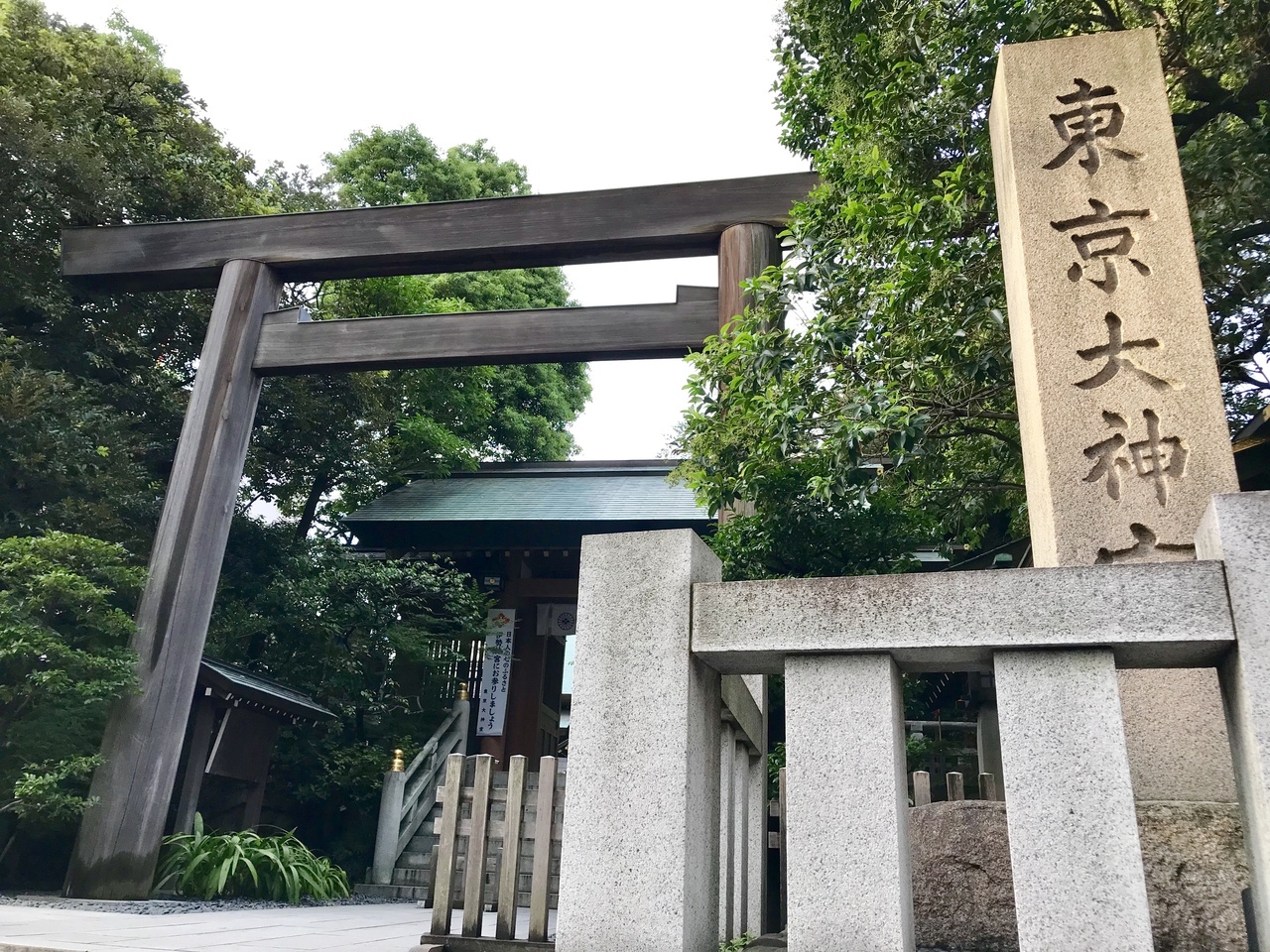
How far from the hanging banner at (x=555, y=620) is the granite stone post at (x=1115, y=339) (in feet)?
33.6

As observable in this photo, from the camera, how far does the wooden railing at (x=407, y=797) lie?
9.95 meters

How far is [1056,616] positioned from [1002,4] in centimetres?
499

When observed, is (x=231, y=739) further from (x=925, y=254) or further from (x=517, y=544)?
(x=925, y=254)

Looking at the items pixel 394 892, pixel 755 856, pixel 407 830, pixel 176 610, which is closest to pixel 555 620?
pixel 407 830

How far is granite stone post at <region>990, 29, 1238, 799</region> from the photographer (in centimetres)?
346

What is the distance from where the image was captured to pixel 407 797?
1050 centimetres

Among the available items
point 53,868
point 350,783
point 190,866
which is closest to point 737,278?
point 190,866

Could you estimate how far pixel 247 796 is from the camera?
10273mm

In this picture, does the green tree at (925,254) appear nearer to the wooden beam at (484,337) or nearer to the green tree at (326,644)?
the wooden beam at (484,337)

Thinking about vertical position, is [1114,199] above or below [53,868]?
above

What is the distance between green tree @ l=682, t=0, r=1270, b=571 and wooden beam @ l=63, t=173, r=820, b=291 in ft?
4.13

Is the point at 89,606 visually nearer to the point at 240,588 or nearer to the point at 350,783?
the point at 240,588

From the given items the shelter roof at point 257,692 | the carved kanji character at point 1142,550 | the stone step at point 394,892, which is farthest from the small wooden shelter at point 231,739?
the carved kanji character at point 1142,550

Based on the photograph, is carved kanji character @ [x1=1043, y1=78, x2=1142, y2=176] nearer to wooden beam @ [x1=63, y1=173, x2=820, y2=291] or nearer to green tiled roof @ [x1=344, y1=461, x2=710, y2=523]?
wooden beam @ [x1=63, y1=173, x2=820, y2=291]
